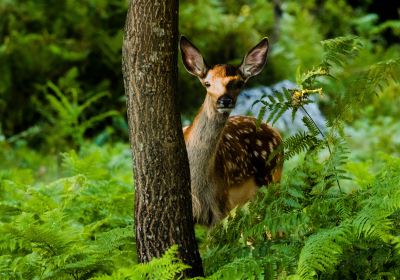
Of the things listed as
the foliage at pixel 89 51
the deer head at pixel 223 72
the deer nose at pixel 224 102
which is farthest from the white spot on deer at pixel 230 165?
the foliage at pixel 89 51

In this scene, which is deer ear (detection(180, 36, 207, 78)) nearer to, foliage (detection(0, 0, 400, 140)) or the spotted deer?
the spotted deer

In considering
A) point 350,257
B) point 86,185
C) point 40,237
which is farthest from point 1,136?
point 350,257

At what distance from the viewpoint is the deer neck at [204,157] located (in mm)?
6156

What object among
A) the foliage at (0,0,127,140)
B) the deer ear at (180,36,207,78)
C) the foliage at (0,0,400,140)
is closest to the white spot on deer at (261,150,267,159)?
the deer ear at (180,36,207,78)

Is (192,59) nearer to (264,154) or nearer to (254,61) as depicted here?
(254,61)

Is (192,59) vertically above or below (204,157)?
above

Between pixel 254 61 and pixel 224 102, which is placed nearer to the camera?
pixel 224 102

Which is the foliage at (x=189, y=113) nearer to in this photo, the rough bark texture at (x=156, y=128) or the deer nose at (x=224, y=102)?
the rough bark texture at (x=156, y=128)

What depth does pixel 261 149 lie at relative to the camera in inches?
269

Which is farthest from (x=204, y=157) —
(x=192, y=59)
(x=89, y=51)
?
(x=89, y=51)

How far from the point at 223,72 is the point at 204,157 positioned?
59 centimetres

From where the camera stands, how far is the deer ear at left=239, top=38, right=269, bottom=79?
20.3 ft

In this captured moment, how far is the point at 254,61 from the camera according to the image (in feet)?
20.5

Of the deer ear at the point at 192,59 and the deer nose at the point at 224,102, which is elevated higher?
the deer ear at the point at 192,59
